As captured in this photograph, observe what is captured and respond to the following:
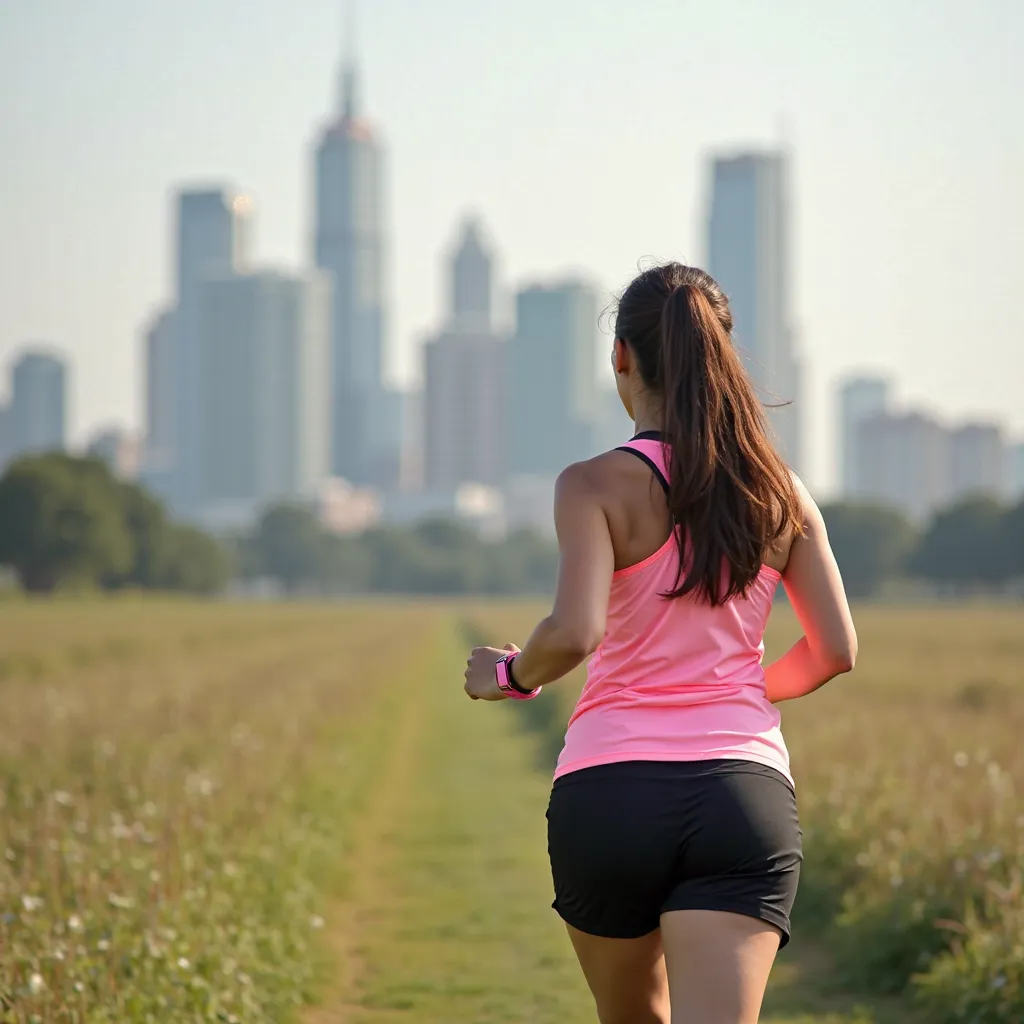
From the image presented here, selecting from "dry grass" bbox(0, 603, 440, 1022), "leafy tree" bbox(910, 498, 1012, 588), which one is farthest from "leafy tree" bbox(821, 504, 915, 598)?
"dry grass" bbox(0, 603, 440, 1022)

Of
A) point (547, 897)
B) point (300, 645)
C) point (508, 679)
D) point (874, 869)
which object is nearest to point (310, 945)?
point (547, 897)

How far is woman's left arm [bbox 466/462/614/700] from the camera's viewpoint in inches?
121

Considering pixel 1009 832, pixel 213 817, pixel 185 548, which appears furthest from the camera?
pixel 185 548

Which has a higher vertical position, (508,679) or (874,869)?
(508,679)

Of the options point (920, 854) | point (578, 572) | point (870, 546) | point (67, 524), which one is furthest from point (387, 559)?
point (578, 572)

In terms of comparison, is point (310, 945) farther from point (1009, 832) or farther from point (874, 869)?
point (1009, 832)

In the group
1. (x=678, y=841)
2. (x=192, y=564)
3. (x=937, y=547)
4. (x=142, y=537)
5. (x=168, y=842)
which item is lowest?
(x=192, y=564)

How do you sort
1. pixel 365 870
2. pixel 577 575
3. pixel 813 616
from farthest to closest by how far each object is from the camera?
pixel 365 870, pixel 813 616, pixel 577 575

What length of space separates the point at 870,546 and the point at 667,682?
382ft

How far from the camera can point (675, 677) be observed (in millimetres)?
3141

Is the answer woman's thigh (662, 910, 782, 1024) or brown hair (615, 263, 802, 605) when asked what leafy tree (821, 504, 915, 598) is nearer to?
brown hair (615, 263, 802, 605)

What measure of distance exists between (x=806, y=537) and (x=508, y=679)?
2.31 feet

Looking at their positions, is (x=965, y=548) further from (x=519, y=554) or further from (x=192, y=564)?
(x=519, y=554)

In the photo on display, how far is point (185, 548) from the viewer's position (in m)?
107
